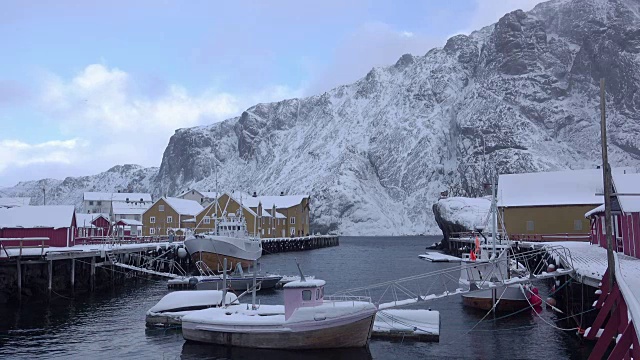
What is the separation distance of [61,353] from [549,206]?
61036 millimetres

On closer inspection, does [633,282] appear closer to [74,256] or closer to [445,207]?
[74,256]

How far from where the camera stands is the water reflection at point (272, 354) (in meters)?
23.2

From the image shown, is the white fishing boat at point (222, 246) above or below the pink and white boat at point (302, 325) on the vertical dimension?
above

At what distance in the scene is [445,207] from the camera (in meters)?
99.1

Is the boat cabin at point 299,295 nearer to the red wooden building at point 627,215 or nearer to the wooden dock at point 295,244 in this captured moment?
the red wooden building at point 627,215

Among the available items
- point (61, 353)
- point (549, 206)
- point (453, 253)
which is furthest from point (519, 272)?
point (453, 253)

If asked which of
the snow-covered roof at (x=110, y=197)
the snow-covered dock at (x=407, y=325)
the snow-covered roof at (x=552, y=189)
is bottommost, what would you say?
the snow-covered dock at (x=407, y=325)

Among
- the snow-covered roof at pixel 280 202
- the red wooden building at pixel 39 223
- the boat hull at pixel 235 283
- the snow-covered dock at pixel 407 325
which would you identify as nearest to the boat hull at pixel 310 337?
the snow-covered dock at pixel 407 325

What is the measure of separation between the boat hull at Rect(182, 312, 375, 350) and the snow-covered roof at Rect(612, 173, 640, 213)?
15.2 metres

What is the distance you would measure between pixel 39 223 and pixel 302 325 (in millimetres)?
35481

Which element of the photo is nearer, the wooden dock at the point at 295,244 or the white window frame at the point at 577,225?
the white window frame at the point at 577,225

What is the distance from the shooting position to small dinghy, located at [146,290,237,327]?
29.3 meters

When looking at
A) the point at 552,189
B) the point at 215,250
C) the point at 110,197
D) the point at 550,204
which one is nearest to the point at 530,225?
the point at 550,204

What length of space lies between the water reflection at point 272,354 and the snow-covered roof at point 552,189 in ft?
169
